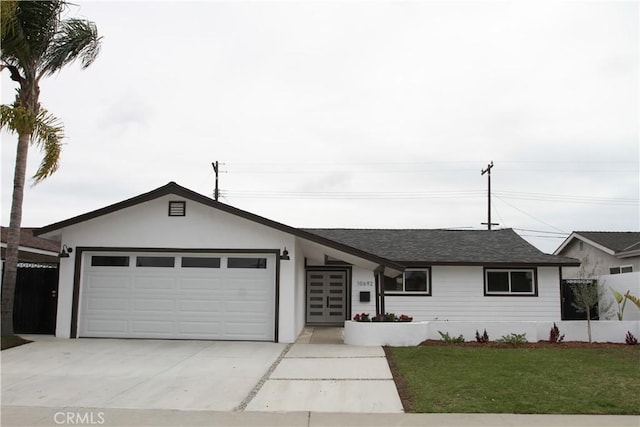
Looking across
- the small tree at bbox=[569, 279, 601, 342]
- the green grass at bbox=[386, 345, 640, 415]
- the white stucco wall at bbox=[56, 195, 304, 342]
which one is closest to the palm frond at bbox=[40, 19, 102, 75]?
the white stucco wall at bbox=[56, 195, 304, 342]

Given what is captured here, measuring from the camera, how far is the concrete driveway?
793 cm

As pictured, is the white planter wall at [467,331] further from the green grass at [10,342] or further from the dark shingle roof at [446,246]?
the green grass at [10,342]

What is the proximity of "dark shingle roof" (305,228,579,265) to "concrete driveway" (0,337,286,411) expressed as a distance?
7.58 metres

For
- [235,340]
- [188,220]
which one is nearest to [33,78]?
[188,220]

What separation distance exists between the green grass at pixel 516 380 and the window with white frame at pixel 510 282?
19.0ft

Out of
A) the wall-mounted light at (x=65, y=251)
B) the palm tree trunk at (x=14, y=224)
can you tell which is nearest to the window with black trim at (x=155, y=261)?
the wall-mounted light at (x=65, y=251)

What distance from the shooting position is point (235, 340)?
46.7 feet

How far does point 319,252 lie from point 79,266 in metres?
6.82

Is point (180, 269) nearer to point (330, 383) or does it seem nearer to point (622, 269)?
point (330, 383)

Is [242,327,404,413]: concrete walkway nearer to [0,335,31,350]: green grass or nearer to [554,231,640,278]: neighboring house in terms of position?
[0,335,31,350]: green grass

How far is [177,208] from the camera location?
48.0 feet

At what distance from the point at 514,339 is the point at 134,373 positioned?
9.66 metres

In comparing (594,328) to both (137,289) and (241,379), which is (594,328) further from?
(137,289)

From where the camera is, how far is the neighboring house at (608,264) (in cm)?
1808
